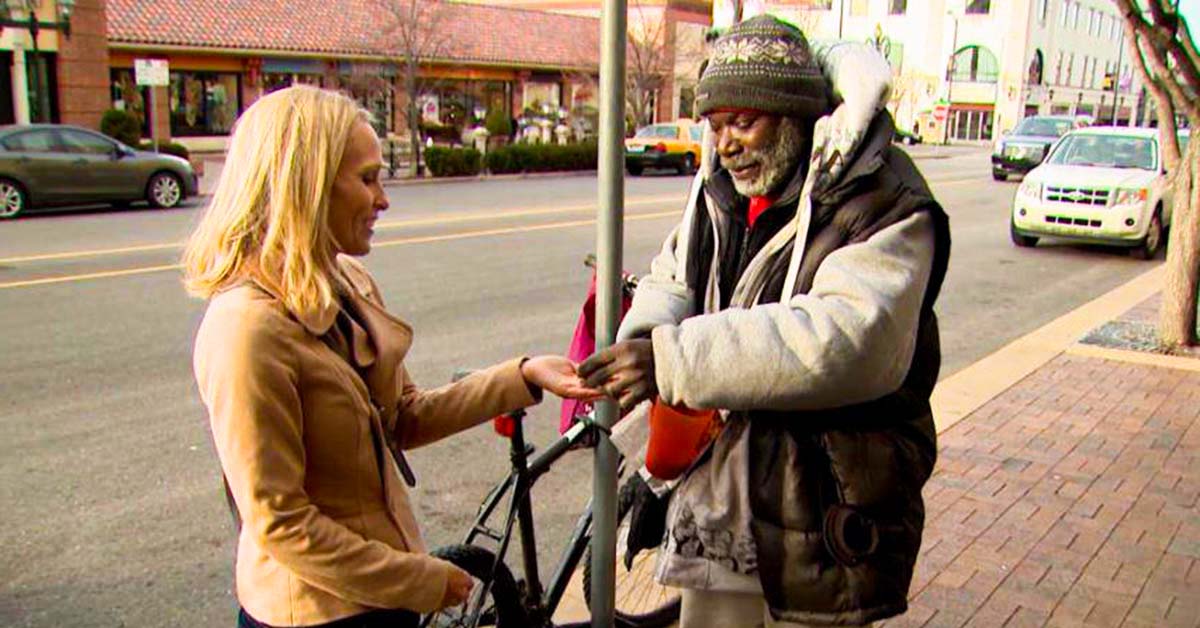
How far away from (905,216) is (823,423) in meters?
0.39

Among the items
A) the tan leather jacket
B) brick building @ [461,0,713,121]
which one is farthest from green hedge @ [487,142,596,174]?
the tan leather jacket

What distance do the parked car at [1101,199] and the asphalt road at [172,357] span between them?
473mm

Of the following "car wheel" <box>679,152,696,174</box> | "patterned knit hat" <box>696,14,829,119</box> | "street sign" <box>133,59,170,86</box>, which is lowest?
"car wheel" <box>679,152,696,174</box>

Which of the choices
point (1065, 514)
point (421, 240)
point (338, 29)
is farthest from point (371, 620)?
point (338, 29)

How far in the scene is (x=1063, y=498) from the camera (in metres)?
4.64

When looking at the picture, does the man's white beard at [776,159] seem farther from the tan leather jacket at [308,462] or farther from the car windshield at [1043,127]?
the car windshield at [1043,127]

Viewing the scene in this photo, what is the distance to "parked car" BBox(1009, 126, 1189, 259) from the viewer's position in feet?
43.2

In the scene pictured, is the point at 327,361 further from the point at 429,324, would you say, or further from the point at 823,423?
the point at 429,324

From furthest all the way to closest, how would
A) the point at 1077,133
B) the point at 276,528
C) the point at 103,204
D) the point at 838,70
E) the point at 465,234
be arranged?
the point at 103,204
the point at 1077,133
the point at 465,234
the point at 838,70
the point at 276,528

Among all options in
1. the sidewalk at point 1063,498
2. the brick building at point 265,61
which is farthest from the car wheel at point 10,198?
the sidewalk at point 1063,498

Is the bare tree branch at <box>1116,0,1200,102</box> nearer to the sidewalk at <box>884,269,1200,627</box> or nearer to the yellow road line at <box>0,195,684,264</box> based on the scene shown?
the sidewalk at <box>884,269,1200,627</box>

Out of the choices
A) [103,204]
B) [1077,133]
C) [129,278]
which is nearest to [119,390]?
[129,278]

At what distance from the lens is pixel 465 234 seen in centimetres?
1368

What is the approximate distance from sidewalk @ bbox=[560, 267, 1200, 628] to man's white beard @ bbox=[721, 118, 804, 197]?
1.77 m
